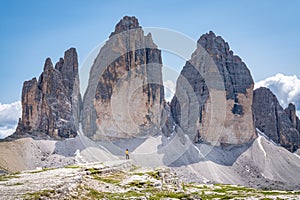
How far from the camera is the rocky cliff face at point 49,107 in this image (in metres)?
118

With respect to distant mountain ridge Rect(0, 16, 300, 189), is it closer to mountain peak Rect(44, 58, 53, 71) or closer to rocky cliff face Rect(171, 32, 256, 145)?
mountain peak Rect(44, 58, 53, 71)

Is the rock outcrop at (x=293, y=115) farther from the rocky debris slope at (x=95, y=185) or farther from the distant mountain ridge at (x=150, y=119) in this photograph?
the rocky debris slope at (x=95, y=185)

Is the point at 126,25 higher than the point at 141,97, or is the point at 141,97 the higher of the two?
the point at 126,25

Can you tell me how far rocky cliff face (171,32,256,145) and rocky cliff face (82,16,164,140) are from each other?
15.8 m

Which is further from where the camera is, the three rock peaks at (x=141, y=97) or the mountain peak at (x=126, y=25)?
the mountain peak at (x=126, y=25)

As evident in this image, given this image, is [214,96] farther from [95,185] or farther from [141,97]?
[95,185]

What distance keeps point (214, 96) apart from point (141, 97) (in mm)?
28808

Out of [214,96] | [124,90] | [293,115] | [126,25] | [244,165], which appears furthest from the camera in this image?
[293,115]

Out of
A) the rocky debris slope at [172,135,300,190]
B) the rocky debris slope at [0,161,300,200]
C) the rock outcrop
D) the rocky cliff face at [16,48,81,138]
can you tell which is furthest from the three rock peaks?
the rocky debris slope at [0,161,300,200]

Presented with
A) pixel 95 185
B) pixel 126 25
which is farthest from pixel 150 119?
pixel 95 185

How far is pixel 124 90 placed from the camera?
130 metres

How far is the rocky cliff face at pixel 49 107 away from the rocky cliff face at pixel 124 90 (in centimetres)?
546

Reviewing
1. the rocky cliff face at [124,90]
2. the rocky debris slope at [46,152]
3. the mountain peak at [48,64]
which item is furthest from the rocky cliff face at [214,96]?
the mountain peak at [48,64]

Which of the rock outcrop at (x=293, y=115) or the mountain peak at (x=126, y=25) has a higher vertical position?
the mountain peak at (x=126, y=25)
